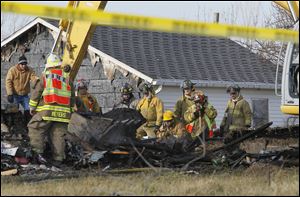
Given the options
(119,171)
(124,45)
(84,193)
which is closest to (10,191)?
(84,193)

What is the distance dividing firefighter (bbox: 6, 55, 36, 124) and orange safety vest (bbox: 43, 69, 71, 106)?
321 cm

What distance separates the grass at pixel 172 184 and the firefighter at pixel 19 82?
209 inches

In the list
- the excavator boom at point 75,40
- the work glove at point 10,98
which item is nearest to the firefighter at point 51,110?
the excavator boom at point 75,40

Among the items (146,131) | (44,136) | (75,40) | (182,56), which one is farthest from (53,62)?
(182,56)

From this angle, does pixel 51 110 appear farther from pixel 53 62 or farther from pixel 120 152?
pixel 120 152

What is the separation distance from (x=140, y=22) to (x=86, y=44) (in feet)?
13.6

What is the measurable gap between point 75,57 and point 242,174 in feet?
11.7

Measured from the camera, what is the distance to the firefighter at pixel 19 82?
15.0 meters

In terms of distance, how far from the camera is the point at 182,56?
93.8ft

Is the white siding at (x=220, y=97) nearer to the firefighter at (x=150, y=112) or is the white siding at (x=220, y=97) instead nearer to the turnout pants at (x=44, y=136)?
the firefighter at (x=150, y=112)

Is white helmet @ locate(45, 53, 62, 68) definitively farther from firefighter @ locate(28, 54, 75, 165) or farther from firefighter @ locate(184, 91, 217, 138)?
firefighter @ locate(184, 91, 217, 138)

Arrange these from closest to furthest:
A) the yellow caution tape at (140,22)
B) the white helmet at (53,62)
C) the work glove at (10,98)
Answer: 1. the yellow caution tape at (140,22)
2. the white helmet at (53,62)
3. the work glove at (10,98)

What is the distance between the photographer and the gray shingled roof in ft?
86.8

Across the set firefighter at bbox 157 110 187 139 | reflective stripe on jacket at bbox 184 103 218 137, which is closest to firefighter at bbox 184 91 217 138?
reflective stripe on jacket at bbox 184 103 218 137
